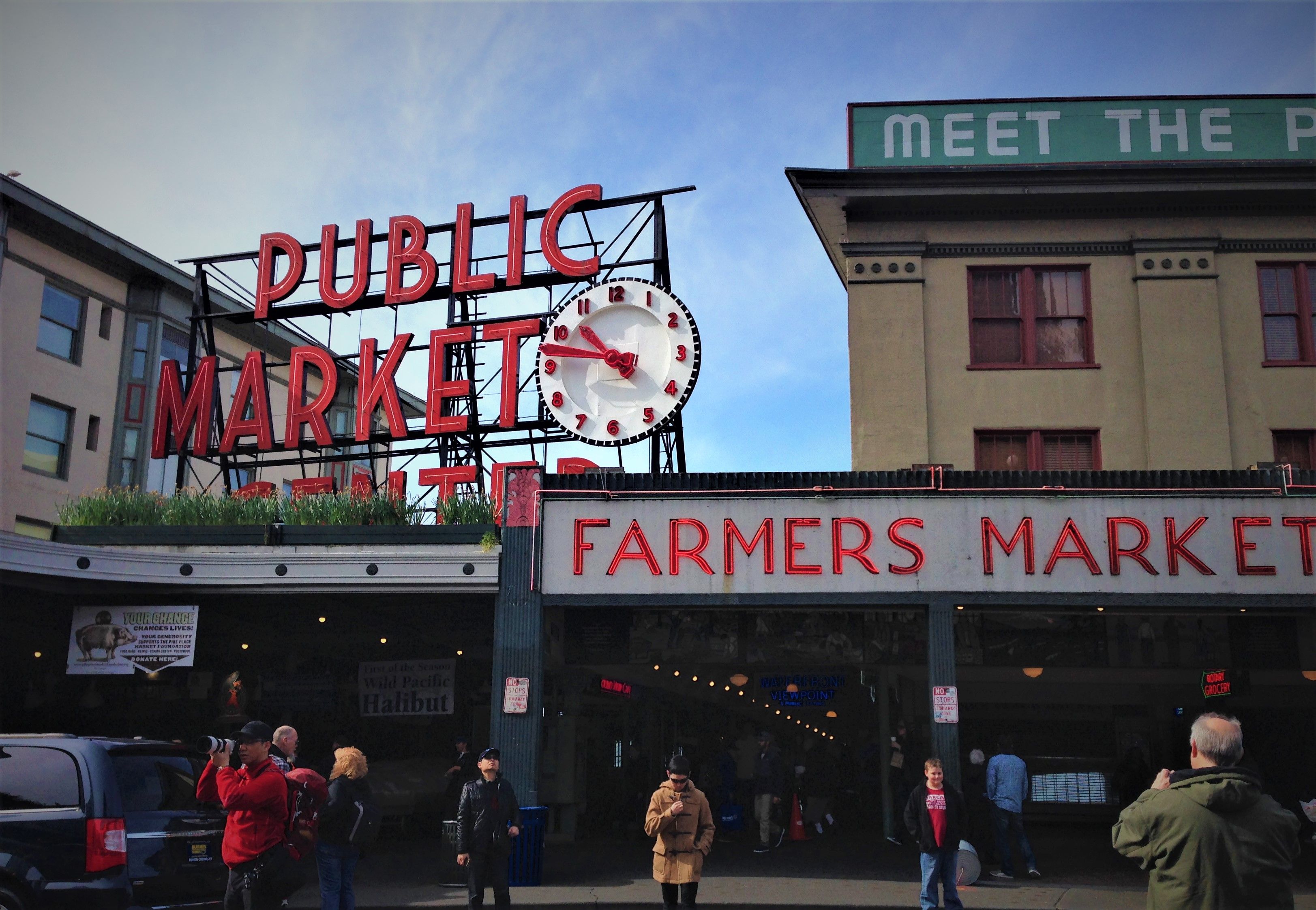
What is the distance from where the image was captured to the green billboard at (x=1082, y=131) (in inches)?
847

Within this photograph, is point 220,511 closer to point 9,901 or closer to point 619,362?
point 619,362

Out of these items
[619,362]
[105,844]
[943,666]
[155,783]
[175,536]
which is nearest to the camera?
[105,844]

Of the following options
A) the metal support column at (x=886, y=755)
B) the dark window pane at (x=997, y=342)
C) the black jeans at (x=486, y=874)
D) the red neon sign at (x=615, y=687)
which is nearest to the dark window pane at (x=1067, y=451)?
the dark window pane at (x=997, y=342)

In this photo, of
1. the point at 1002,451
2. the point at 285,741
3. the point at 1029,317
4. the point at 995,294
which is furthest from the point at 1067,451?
the point at 285,741

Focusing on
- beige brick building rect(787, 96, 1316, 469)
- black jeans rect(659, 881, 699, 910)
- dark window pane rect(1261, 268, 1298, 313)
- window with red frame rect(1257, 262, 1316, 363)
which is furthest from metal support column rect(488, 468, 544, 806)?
dark window pane rect(1261, 268, 1298, 313)

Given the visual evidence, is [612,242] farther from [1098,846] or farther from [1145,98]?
[1098,846]

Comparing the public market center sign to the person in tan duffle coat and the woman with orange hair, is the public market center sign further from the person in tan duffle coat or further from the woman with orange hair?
the woman with orange hair

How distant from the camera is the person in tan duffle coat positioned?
1112cm

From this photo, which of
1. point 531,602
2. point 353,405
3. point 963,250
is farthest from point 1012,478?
point 353,405

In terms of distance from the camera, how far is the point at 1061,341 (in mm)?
20812

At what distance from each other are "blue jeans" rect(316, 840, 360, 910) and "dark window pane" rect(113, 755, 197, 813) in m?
1.36

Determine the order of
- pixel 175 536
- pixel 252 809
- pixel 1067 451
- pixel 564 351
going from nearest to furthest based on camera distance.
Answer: pixel 252 809 → pixel 175 536 → pixel 1067 451 → pixel 564 351

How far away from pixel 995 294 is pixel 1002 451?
9.50 ft

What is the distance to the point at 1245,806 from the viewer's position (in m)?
5.28
